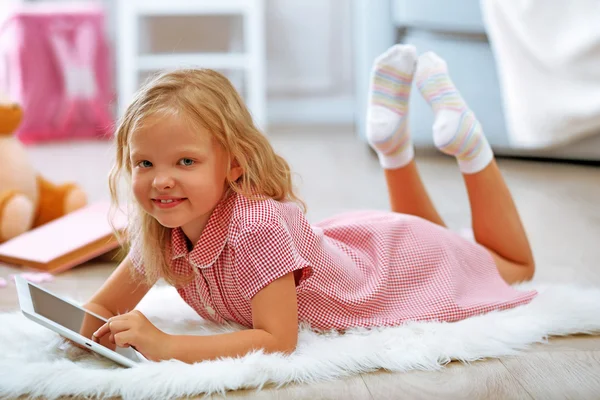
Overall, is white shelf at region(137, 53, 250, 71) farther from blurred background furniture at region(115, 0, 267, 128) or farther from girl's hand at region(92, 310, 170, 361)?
girl's hand at region(92, 310, 170, 361)

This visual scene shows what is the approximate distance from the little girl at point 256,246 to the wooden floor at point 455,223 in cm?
11

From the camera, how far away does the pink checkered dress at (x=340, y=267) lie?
1008mm

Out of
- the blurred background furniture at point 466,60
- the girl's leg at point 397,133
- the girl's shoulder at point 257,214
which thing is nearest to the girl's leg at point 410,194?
the girl's leg at point 397,133

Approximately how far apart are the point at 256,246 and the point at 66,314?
26cm

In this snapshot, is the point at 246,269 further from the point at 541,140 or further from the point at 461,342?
the point at 541,140

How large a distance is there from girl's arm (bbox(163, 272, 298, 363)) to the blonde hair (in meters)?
0.11

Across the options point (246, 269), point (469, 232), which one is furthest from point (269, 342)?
point (469, 232)

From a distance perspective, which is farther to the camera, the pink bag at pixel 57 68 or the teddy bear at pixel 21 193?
the pink bag at pixel 57 68

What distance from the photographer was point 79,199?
1765mm

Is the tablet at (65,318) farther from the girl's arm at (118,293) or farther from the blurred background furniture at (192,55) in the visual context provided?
the blurred background furniture at (192,55)

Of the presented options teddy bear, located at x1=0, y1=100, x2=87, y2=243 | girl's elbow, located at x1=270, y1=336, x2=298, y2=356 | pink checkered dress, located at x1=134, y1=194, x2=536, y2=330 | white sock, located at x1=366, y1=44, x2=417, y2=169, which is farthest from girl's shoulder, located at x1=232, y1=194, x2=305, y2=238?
teddy bear, located at x1=0, y1=100, x2=87, y2=243

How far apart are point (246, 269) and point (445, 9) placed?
1446mm

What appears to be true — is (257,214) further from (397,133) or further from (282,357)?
(397,133)

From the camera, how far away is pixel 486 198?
→ 1331mm
